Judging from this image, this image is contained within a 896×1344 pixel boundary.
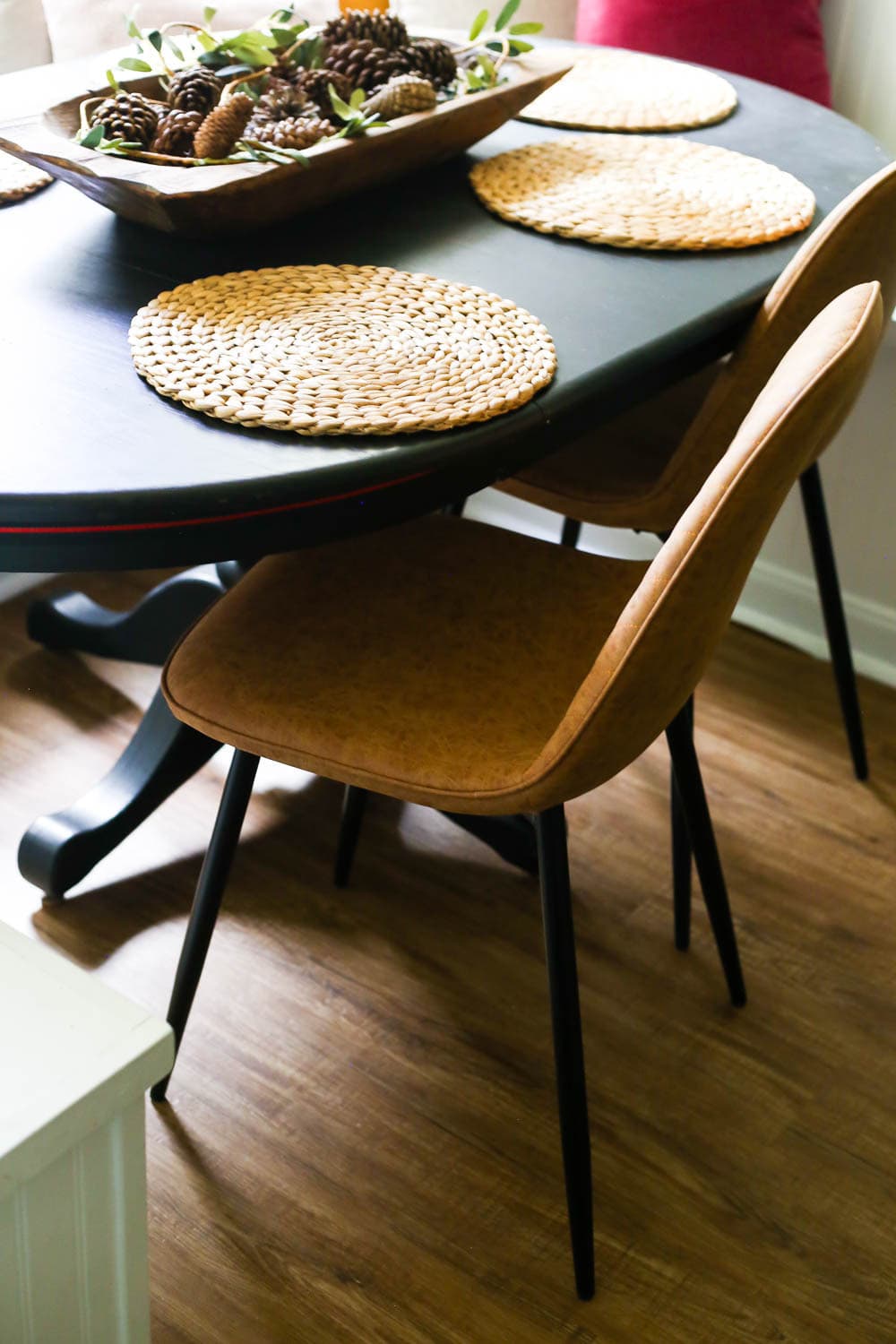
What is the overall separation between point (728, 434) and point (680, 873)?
19.0 inches

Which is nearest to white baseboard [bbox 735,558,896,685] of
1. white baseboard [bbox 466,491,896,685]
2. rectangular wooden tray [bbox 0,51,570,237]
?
white baseboard [bbox 466,491,896,685]

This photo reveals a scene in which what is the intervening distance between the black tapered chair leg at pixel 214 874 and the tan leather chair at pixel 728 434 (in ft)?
1.64

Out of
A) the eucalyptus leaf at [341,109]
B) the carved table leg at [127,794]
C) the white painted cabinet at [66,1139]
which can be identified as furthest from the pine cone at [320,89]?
the white painted cabinet at [66,1139]

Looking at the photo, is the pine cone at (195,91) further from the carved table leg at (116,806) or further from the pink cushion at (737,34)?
the pink cushion at (737,34)

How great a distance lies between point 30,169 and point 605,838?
1.01 metres

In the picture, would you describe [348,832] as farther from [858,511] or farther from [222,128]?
[858,511]

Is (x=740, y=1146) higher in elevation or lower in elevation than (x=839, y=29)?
lower

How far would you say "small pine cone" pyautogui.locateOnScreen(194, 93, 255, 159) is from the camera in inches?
47.8

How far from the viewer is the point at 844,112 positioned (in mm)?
2010

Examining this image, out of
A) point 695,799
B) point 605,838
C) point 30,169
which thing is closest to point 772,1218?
point 695,799

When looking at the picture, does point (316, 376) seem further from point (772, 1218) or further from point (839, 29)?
point (839, 29)

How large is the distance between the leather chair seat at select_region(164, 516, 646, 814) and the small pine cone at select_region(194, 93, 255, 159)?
37cm

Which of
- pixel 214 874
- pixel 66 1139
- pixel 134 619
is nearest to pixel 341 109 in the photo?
pixel 214 874

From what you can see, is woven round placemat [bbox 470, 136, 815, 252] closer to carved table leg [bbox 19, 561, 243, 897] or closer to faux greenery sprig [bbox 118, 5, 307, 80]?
faux greenery sprig [bbox 118, 5, 307, 80]
